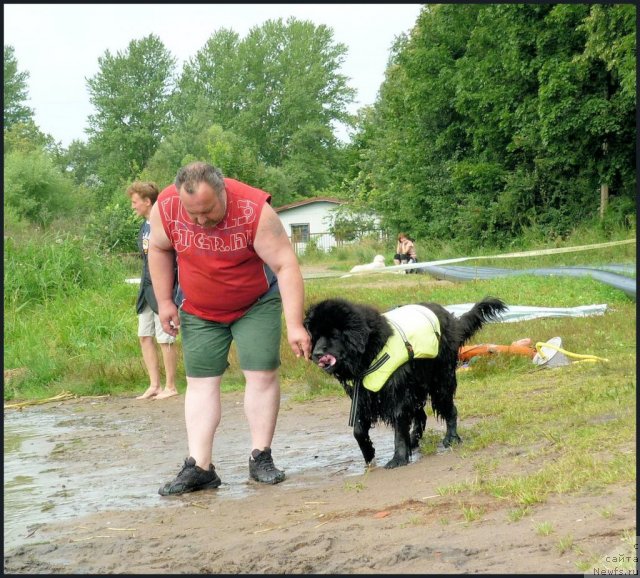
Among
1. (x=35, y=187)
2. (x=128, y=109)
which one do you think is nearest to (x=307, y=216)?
(x=35, y=187)

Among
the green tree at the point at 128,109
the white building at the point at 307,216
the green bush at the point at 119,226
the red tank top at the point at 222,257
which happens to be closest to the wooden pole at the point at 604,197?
the green bush at the point at 119,226

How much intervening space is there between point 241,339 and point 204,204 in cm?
105

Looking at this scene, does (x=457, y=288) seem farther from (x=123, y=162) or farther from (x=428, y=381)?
(x=123, y=162)

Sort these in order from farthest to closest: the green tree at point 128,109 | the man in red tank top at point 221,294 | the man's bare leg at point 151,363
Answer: the green tree at point 128,109
the man's bare leg at point 151,363
the man in red tank top at point 221,294

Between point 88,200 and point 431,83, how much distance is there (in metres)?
52.7

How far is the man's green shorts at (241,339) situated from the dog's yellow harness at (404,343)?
2.22 ft

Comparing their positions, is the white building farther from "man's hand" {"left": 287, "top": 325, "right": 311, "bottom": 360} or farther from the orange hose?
"man's hand" {"left": 287, "top": 325, "right": 311, "bottom": 360}

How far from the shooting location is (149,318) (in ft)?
34.3

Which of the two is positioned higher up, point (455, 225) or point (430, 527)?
point (455, 225)

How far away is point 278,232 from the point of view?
613cm

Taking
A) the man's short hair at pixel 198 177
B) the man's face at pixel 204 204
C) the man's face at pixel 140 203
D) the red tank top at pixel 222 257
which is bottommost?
the red tank top at pixel 222 257

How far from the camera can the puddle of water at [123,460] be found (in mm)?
6168

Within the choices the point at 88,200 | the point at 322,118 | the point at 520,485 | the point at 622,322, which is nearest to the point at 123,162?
the point at 88,200

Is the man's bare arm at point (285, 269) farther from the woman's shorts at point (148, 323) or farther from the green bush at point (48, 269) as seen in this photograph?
the green bush at point (48, 269)
